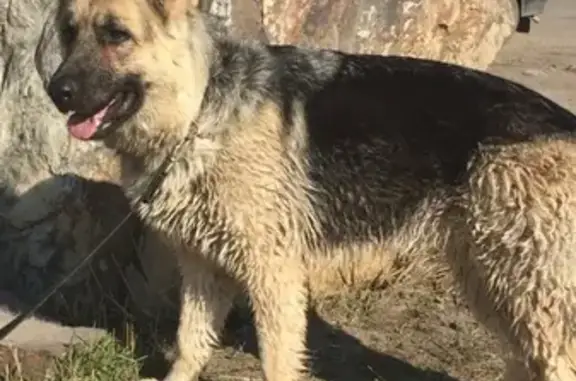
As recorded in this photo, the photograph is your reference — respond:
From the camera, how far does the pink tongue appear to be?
506 cm

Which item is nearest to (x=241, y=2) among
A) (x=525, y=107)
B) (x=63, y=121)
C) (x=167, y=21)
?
(x=63, y=121)

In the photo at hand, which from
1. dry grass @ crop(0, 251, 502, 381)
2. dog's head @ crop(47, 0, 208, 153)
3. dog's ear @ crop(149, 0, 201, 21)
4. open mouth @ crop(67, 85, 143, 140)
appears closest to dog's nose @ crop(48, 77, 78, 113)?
dog's head @ crop(47, 0, 208, 153)

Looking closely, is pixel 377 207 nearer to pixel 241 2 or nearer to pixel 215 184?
pixel 215 184

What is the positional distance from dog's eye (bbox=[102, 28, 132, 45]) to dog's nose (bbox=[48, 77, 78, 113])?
260 mm

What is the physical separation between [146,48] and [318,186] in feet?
3.33

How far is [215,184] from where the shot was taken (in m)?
5.23

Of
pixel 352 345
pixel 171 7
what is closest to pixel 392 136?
pixel 171 7

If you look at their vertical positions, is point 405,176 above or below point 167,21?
below

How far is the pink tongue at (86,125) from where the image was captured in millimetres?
5059

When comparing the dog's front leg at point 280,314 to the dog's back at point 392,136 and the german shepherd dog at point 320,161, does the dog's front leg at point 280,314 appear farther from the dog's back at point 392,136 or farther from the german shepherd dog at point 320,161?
the dog's back at point 392,136

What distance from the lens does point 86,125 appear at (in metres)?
5.07

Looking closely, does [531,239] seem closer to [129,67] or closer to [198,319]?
[198,319]

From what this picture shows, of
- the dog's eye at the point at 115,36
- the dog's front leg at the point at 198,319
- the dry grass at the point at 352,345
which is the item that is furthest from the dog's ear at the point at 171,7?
the dry grass at the point at 352,345

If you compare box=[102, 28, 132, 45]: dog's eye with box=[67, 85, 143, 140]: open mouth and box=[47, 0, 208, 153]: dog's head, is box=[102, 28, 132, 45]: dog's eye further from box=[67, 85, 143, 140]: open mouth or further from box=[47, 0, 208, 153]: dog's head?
box=[67, 85, 143, 140]: open mouth
